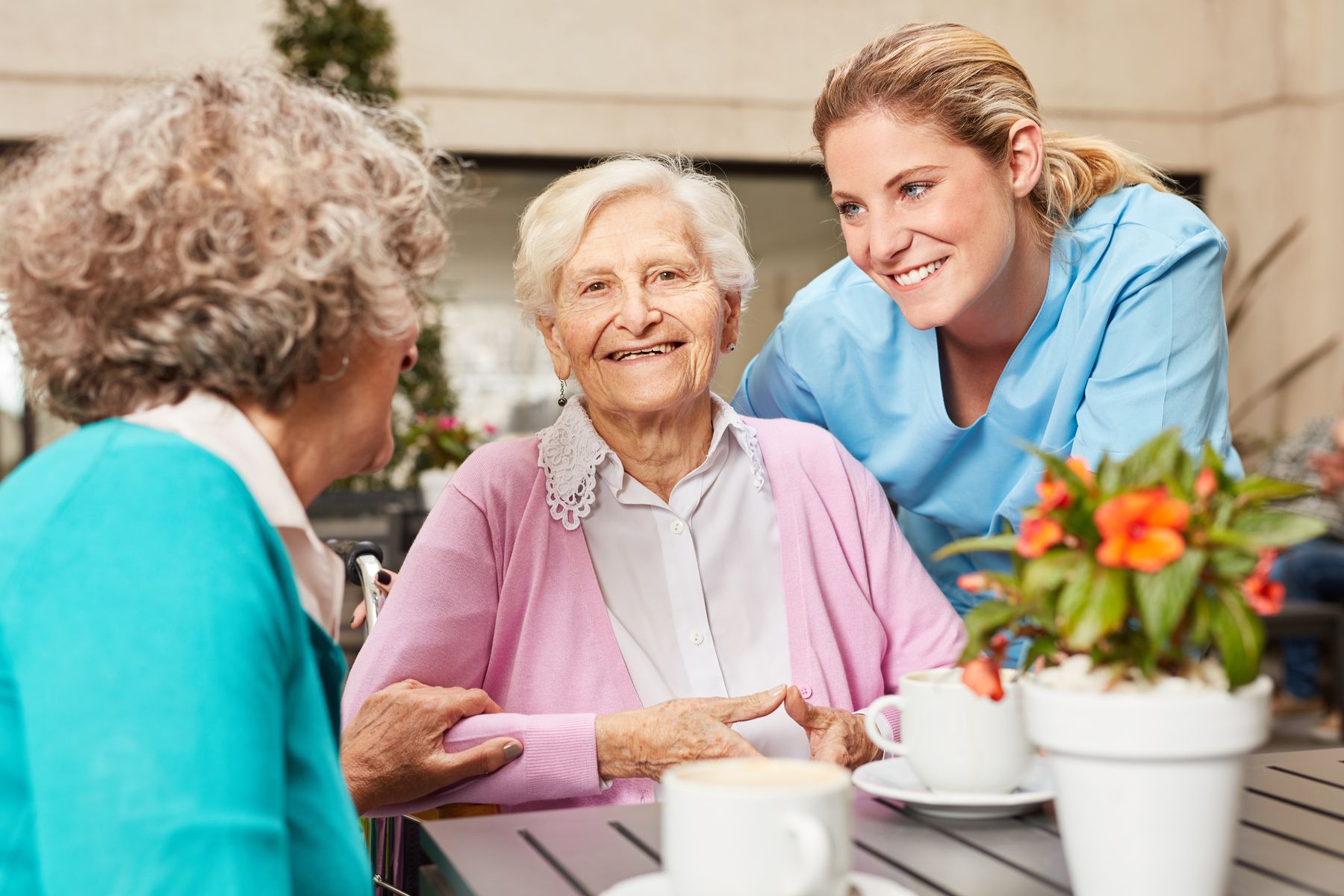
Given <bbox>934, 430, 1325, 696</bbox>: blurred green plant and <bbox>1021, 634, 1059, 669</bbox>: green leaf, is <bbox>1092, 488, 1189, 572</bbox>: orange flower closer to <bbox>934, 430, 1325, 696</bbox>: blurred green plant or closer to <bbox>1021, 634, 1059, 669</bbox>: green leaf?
<bbox>934, 430, 1325, 696</bbox>: blurred green plant

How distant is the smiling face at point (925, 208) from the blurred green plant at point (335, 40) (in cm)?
458

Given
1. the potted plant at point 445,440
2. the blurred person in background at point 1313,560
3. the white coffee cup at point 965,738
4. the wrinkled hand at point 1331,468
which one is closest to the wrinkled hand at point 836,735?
the white coffee cup at point 965,738

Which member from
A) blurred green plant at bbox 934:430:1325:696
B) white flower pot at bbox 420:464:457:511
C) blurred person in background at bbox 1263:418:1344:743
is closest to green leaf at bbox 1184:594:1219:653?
blurred green plant at bbox 934:430:1325:696

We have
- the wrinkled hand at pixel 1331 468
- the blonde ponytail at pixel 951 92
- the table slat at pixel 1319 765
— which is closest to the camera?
the table slat at pixel 1319 765

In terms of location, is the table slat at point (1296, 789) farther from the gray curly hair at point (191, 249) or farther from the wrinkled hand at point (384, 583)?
the wrinkled hand at point (384, 583)

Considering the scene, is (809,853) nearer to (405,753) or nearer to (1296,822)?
(1296,822)

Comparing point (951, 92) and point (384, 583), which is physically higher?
point (951, 92)

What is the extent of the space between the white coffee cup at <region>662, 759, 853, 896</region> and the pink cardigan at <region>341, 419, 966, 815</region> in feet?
2.35

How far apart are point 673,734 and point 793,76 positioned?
6230mm

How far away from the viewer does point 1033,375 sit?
1968mm

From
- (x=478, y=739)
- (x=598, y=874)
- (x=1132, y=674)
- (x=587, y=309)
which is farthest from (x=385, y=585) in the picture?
(x=1132, y=674)

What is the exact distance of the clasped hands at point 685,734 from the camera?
4.73 ft

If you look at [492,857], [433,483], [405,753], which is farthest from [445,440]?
[492,857]

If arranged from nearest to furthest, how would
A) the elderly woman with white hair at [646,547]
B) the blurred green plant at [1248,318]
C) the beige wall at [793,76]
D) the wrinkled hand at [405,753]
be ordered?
the wrinkled hand at [405,753], the elderly woman with white hair at [646,547], the beige wall at [793,76], the blurred green plant at [1248,318]
